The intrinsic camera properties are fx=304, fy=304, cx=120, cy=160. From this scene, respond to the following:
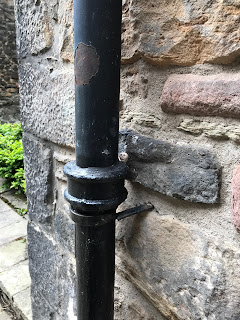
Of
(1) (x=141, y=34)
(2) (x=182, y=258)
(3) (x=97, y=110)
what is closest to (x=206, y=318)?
(2) (x=182, y=258)

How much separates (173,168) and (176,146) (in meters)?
0.04

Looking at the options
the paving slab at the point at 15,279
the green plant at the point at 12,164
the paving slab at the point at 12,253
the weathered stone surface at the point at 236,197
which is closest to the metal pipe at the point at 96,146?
the weathered stone surface at the point at 236,197

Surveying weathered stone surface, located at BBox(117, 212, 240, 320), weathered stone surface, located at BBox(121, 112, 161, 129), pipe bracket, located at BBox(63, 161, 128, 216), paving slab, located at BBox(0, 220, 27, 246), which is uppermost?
weathered stone surface, located at BBox(121, 112, 161, 129)

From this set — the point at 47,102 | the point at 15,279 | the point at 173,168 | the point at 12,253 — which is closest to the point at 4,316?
the point at 15,279

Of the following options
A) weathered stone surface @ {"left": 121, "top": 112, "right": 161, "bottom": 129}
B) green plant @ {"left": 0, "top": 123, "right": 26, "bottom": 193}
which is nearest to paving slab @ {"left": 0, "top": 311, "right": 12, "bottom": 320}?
green plant @ {"left": 0, "top": 123, "right": 26, "bottom": 193}

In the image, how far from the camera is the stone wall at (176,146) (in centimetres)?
53

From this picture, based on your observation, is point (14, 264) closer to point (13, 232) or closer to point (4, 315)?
point (4, 315)

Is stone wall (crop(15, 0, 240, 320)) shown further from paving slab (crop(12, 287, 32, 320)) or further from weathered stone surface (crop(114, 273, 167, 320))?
paving slab (crop(12, 287, 32, 320))

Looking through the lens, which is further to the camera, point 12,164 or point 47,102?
point 12,164

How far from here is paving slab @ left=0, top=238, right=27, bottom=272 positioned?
2316mm

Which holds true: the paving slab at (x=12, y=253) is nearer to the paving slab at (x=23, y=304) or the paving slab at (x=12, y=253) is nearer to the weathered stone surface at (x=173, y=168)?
the paving slab at (x=23, y=304)

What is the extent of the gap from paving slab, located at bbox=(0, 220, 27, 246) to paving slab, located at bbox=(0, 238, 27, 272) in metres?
0.06

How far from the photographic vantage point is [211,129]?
0.56 metres

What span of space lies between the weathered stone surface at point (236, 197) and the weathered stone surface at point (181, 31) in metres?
0.20
